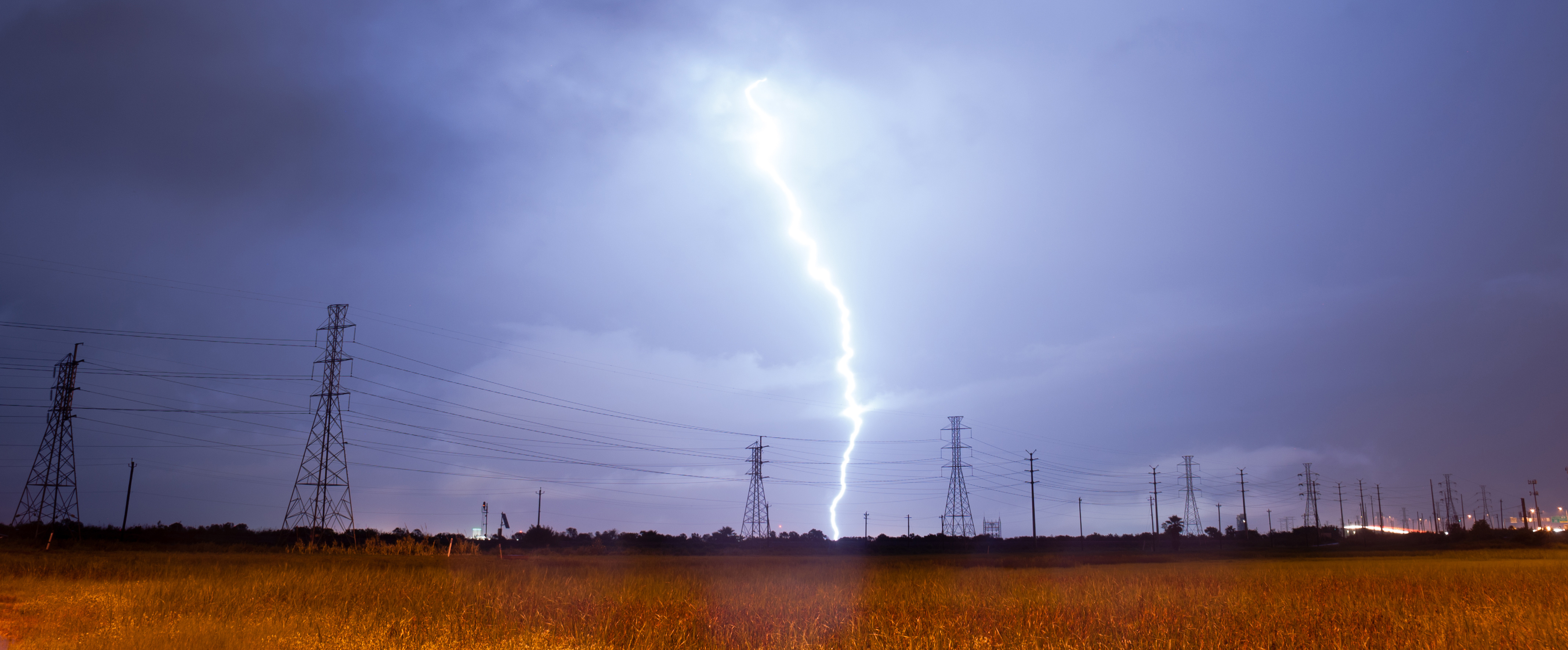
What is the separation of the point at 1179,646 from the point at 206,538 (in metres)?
68.4

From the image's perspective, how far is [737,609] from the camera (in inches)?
773

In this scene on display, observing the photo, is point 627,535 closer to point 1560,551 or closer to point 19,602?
point 19,602

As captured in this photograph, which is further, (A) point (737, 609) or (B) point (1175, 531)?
(B) point (1175, 531)

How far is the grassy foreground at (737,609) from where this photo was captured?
1437cm

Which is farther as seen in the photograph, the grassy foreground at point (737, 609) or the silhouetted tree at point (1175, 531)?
the silhouetted tree at point (1175, 531)

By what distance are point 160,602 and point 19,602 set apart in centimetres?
330

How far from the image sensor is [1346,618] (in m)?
17.5

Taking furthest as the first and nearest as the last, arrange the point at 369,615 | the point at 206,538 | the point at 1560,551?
the point at 1560,551 < the point at 206,538 < the point at 369,615

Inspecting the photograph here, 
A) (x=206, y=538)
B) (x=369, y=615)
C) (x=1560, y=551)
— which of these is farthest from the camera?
(x=1560, y=551)

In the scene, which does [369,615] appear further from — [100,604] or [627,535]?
[627,535]

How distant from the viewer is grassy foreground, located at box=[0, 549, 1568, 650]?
566 inches

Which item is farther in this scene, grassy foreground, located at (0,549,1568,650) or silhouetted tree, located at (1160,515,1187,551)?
silhouetted tree, located at (1160,515,1187,551)

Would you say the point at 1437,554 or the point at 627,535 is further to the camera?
the point at 627,535

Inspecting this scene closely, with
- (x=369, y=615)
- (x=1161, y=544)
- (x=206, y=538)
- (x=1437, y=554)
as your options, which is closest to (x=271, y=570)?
(x=369, y=615)
